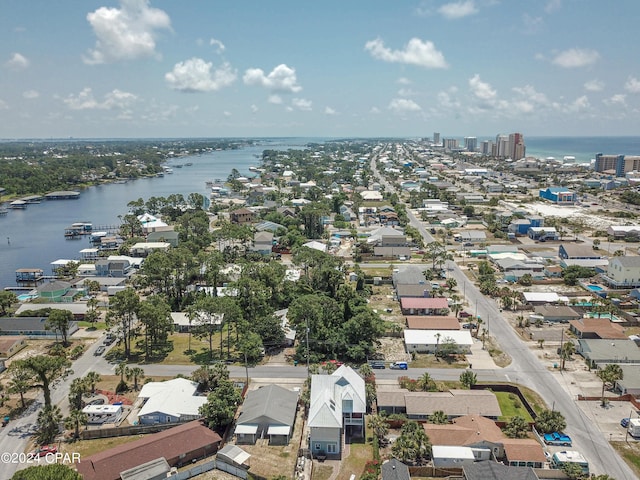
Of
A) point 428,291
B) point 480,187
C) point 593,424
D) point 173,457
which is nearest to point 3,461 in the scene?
point 173,457

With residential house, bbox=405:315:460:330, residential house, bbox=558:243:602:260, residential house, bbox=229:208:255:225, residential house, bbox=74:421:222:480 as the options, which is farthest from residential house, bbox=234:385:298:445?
residential house, bbox=229:208:255:225

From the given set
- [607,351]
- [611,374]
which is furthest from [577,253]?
[611,374]

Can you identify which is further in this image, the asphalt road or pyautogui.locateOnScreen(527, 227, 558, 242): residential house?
pyautogui.locateOnScreen(527, 227, 558, 242): residential house

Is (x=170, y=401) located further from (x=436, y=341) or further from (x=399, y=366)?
(x=436, y=341)

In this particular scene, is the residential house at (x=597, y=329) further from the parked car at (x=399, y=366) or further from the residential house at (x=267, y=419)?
the residential house at (x=267, y=419)

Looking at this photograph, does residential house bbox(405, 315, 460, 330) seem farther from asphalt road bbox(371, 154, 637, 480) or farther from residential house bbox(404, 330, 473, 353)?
asphalt road bbox(371, 154, 637, 480)

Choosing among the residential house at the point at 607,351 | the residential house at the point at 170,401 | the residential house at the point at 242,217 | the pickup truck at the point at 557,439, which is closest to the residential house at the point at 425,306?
the residential house at the point at 607,351
